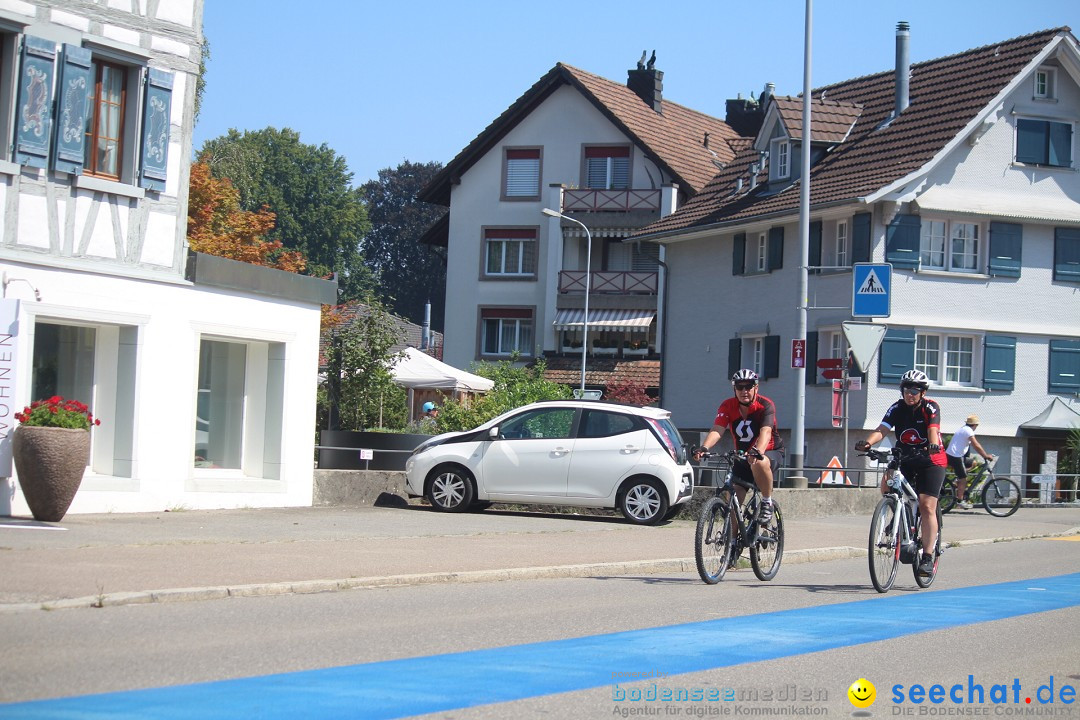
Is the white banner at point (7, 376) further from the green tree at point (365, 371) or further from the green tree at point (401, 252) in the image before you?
the green tree at point (401, 252)

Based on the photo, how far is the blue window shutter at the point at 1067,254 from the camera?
37688 mm

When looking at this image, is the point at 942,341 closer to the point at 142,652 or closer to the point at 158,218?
the point at 158,218

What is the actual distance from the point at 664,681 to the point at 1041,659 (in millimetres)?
2811

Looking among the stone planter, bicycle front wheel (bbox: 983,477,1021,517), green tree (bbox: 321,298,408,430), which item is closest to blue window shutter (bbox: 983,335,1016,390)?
bicycle front wheel (bbox: 983,477,1021,517)

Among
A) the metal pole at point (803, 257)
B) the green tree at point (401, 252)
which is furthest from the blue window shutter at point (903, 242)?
the green tree at point (401, 252)

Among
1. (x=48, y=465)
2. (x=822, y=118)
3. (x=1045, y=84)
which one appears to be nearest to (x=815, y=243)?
(x=822, y=118)

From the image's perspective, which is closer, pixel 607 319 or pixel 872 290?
pixel 872 290

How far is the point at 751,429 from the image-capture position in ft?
41.4

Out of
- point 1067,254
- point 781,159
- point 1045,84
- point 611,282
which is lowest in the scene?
point 1067,254

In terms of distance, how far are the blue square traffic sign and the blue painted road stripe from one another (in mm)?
12946

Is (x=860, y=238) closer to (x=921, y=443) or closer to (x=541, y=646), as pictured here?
(x=921, y=443)

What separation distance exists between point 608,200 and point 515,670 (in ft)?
147

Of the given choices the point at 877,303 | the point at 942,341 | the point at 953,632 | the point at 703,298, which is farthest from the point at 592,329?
the point at 953,632

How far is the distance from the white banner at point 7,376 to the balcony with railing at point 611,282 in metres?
37.3
